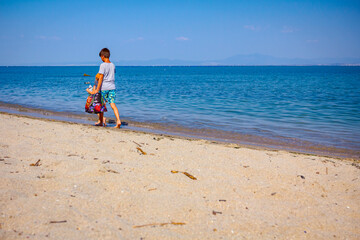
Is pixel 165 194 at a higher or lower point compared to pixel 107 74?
lower

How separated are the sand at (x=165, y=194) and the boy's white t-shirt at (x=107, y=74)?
2757mm

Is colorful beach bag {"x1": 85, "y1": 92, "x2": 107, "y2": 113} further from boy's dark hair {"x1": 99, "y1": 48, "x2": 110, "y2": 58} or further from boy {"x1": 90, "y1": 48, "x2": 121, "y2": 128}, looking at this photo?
boy's dark hair {"x1": 99, "y1": 48, "x2": 110, "y2": 58}

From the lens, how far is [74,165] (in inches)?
166

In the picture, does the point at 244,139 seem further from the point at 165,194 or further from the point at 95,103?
the point at 165,194

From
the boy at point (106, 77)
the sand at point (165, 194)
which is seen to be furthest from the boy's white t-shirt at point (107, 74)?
the sand at point (165, 194)

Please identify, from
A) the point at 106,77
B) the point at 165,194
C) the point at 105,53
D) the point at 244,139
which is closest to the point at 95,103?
the point at 106,77

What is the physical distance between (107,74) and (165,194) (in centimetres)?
522

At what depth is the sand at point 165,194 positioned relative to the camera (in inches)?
109

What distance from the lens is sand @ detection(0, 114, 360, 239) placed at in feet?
9.08

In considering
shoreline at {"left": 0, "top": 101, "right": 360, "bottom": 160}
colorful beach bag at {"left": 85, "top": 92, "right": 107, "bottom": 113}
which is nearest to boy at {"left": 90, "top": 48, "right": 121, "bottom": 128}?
colorful beach bag at {"left": 85, "top": 92, "right": 107, "bottom": 113}

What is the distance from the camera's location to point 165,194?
3.57m

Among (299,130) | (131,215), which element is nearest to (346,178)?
(131,215)

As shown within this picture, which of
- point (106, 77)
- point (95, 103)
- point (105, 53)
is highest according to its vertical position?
point (105, 53)

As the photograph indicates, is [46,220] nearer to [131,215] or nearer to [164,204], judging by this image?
[131,215]
